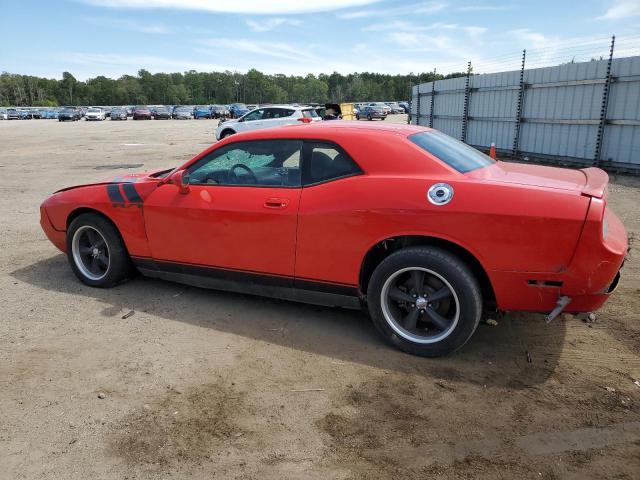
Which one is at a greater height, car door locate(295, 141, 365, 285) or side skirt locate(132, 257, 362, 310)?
car door locate(295, 141, 365, 285)

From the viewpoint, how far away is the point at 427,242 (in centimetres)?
343

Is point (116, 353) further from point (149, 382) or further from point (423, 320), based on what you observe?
point (423, 320)

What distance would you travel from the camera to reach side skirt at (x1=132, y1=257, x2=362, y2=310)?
12.3 ft

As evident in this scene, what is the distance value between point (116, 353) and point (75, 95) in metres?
144

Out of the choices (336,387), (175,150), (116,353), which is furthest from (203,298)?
(175,150)

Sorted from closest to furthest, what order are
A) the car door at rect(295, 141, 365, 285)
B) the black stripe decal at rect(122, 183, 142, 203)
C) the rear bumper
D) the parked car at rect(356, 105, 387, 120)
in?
the rear bumper → the car door at rect(295, 141, 365, 285) → the black stripe decal at rect(122, 183, 142, 203) → the parked car at rect(356, 105, 387, 120)

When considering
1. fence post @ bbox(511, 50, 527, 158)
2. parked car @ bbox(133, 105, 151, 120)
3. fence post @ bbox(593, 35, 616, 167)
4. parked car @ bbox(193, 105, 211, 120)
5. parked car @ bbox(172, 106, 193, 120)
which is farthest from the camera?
parked car @ bbox(172, 106, 193, 120)

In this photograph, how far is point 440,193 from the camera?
3.29m

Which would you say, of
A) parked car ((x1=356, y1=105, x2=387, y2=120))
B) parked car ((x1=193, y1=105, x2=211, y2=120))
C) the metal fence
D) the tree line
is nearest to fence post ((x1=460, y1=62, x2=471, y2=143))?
the metal fence

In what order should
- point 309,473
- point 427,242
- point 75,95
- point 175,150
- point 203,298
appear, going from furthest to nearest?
point 75,95 → point 175,150 → point 203,298 → point 427,242 → point 309,473

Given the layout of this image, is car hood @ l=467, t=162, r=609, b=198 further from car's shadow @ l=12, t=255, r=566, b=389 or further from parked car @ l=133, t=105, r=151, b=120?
parked car @ l=133, t=105, r=151, b=120

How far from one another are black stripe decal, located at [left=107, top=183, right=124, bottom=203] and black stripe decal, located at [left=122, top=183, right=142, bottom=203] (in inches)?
2.6

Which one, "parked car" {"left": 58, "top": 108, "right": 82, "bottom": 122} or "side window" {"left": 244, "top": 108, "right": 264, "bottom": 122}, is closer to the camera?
"side window" {"left": 244, "top": 108, "right": 264, "bottom": 122}

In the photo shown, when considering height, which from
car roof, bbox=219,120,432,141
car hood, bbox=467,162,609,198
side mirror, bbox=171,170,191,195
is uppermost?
car roof, bbox=219,120,432,141
